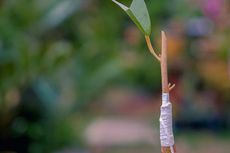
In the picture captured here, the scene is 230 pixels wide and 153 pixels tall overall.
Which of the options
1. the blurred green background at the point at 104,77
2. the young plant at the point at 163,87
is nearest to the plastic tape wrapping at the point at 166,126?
the young plant at the point at 163,87

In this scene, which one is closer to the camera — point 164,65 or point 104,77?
point 164,65

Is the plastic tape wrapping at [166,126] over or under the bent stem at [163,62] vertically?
under

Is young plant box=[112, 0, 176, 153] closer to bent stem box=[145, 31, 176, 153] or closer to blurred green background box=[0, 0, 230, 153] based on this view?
bent stem box=[145, 31, 176, 153]

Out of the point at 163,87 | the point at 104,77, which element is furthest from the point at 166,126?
the point at 104,77

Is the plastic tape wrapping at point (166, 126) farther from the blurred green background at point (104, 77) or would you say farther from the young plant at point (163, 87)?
the blurred green background at point (104, 77)

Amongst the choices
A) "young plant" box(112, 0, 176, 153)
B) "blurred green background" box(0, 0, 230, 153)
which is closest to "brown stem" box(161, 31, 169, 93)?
"young plant" box(112, 0, 176, 153)

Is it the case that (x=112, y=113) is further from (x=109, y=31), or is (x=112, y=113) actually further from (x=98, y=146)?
(x=98, y=146)

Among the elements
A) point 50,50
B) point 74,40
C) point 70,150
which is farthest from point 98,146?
point 50,50

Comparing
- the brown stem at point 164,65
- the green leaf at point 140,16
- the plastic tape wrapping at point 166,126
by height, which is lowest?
the plastic tape wrapping at point 166,126

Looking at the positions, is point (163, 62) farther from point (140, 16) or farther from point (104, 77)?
point (104, 77)
